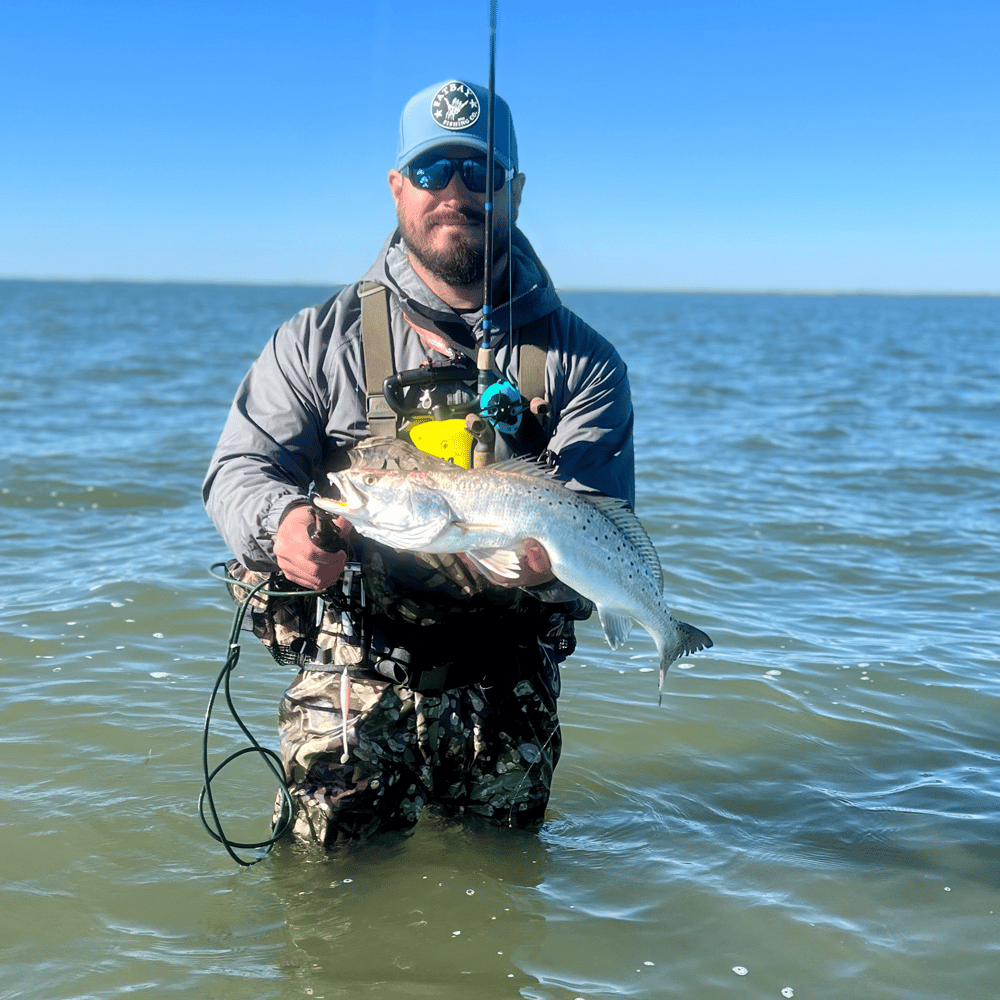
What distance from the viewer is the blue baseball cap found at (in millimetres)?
4246

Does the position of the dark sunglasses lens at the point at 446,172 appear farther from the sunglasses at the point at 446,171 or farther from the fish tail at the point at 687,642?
the fish tail at the point at 687,642

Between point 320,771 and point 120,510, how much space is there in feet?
24.6

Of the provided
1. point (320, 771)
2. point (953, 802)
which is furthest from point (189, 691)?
point (953, 802)

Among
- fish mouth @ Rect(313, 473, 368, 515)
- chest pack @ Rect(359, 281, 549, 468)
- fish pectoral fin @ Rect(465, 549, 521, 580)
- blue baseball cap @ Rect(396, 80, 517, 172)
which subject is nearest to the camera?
fish mouth @ Rect(313, 473, 368, 515)

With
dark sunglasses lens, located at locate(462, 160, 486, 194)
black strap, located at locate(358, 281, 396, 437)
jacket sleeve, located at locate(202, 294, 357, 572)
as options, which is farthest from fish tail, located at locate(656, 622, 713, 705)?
dark sunglasses lens, located at locate(462, 160, 486, 194)

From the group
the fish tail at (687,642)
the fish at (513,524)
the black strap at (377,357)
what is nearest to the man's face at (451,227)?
the black strap at (377,357)

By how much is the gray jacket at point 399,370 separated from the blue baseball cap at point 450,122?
44cm

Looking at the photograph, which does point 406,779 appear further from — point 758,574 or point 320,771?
point 758,574

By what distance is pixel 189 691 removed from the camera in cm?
643

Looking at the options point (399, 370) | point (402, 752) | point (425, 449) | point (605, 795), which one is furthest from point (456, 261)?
point (605, 795)

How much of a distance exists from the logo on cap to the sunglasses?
0.43 feet

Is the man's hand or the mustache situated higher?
the mustache

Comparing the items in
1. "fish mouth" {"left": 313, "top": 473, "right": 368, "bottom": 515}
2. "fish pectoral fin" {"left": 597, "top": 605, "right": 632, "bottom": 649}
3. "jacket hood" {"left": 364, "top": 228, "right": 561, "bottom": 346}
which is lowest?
"fish pectoral fin" {"left": 597, "top": 605, "right": 632, "bottom": 649}

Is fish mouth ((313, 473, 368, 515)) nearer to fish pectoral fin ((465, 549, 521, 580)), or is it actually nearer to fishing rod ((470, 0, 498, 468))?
fish pectoral fin ((465, 549, 521, 580))
